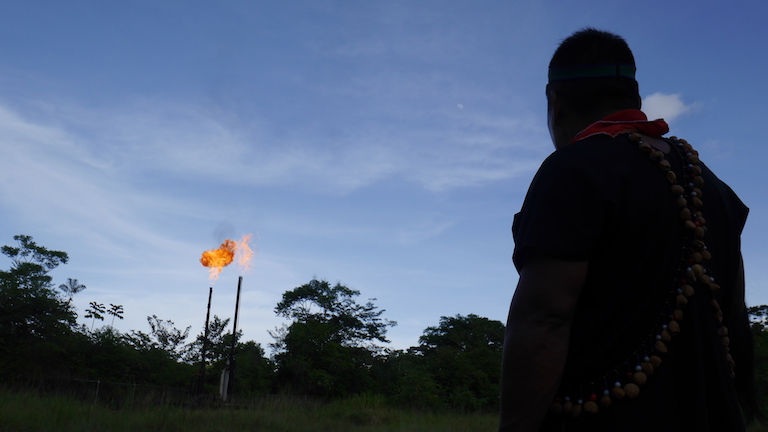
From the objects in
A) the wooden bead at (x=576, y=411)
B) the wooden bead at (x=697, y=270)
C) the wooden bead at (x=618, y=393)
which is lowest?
the wooden bead at (x=576, y=411)

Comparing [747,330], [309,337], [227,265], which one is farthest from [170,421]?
[309,337]

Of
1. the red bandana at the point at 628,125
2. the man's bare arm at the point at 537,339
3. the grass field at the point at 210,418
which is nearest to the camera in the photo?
the man's bare arm at the point at 537,339

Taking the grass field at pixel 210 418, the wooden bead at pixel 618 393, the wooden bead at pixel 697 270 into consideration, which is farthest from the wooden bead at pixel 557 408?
the grass field at pixel 210 418

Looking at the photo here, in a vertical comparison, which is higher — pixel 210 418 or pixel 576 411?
pixel 576 411

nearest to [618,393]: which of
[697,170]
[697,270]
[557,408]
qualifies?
[557,408]

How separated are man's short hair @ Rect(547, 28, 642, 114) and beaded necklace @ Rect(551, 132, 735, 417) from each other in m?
0.18

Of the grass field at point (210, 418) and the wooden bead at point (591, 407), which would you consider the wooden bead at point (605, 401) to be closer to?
the wooden bead at point (591, 407)

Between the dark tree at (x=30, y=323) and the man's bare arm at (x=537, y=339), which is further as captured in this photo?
the dark tree at (x=30, y=323)

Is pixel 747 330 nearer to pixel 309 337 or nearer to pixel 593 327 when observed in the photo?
pixel 593 327

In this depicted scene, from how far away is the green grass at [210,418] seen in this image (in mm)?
10336

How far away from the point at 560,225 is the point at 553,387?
1.16ft

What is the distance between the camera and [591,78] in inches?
58.2

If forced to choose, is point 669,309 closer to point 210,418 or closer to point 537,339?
point 537,339

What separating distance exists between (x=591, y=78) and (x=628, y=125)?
18 cm
